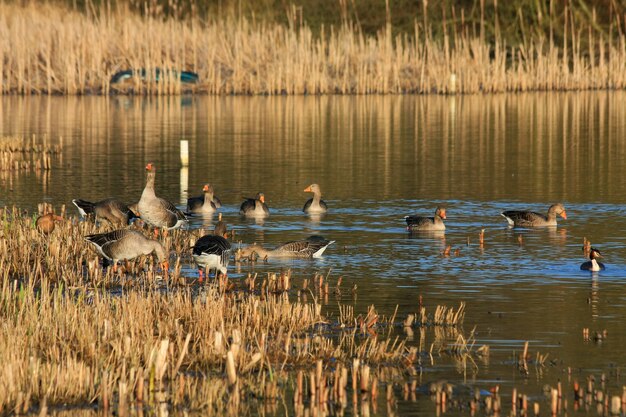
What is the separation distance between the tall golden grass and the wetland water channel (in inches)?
39.4

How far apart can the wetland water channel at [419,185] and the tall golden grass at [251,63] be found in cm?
100

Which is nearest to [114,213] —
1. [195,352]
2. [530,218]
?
[530,218]

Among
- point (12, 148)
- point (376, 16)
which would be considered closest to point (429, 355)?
point (12, 148)

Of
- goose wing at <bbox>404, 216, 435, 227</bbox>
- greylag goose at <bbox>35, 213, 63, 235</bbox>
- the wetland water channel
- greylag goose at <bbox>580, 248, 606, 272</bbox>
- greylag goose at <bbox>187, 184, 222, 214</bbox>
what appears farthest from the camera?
greylag goose at <bbox>187, 184, 222, 214</bbox>

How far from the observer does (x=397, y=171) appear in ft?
103

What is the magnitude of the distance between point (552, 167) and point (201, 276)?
18858 millimetres

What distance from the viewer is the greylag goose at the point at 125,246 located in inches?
612

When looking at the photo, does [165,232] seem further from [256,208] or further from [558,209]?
[558,209]

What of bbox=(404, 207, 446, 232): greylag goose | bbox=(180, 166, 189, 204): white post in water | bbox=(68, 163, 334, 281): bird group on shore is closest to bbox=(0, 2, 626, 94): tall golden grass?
bbox=(180, 166, 189, 204): white post in water

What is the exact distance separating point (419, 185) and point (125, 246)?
14.1 metres

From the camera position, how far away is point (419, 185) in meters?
28.7

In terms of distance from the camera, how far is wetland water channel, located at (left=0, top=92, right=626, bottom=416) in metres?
13.9

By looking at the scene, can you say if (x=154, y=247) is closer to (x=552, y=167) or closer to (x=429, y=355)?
(x=429, y=355)

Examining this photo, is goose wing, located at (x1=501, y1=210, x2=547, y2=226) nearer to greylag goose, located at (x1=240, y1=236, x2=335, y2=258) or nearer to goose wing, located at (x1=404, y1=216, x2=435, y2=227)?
goose wing, located at (x1=404, y1=216, x2=435, y2=227)
